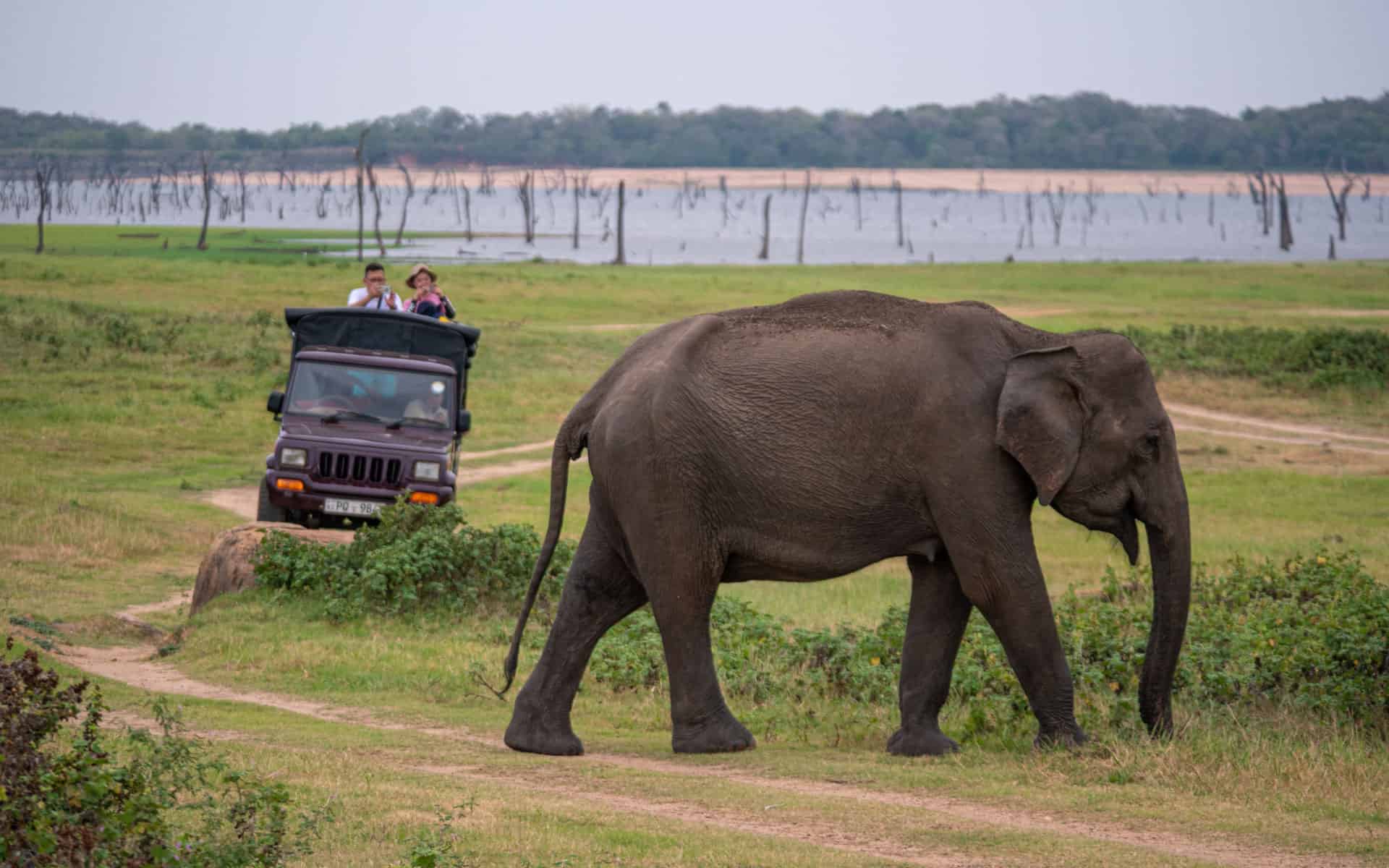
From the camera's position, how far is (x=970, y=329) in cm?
882

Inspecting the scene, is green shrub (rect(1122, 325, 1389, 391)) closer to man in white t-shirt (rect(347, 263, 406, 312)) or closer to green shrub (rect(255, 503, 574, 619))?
man in white t-shirt (rect(347, 263, 406, 312))

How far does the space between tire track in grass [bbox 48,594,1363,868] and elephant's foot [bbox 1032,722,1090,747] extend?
1.19m

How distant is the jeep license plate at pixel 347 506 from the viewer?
17.0 meters

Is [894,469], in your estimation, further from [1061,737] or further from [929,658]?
[1061,737]

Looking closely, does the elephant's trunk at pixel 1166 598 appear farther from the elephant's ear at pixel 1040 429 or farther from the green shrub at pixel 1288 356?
the green shrub at pixel 1288 356

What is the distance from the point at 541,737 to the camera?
9156 mm

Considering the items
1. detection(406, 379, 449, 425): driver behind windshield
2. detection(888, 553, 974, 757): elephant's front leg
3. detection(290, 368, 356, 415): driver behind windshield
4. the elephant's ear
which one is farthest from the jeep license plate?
the elephant's ear

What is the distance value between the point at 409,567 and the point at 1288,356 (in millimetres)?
27352

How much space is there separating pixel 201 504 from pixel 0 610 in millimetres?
8207

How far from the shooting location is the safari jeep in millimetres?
16953

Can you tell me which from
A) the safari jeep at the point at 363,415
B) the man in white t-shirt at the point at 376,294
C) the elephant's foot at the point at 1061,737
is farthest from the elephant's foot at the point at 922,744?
the man in white t-shirt at the point at 376,294

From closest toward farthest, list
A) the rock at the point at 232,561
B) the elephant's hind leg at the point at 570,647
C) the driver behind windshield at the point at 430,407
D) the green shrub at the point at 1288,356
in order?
the elephant's hind leg at the point at 570,647 → the rock at the point at 232,561 → the driver behind windshield at the point at 430,407 → the green shrub at the point at 1288,356

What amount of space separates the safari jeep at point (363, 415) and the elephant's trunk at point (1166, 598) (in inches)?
376

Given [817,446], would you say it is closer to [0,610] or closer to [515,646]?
[515,646]
